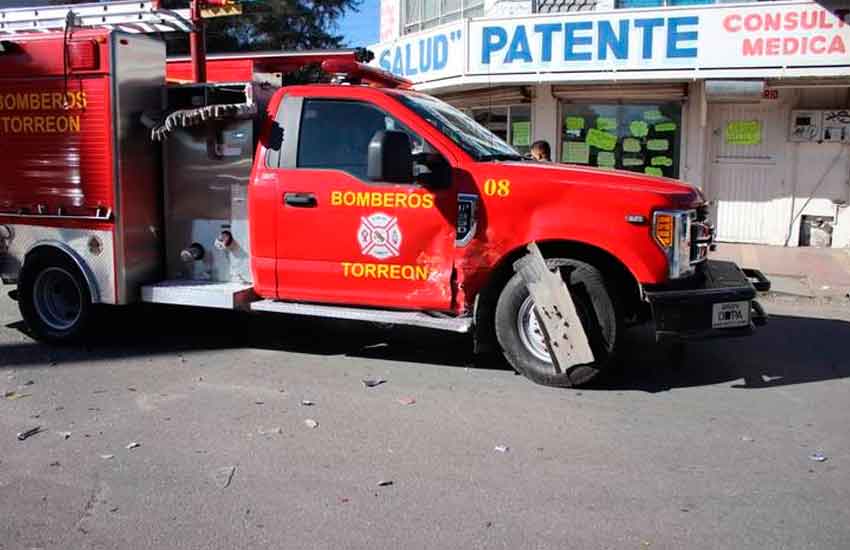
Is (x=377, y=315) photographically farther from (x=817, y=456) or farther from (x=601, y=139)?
(x=601, y=139)

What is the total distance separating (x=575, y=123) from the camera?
14.1 meters

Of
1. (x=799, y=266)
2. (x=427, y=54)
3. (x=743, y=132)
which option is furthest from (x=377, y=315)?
(x=743, y=132)

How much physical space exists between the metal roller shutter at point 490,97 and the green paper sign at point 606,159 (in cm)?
157

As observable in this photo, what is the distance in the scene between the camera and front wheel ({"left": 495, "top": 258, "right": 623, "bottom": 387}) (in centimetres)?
560

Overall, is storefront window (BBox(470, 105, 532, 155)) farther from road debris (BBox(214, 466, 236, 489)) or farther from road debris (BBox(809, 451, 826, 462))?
road debris (BBox(214, 466, 236, 489))

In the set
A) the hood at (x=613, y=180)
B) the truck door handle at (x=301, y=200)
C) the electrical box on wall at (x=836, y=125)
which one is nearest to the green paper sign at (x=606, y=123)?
the electrical box on wall at (x=836, y=125)

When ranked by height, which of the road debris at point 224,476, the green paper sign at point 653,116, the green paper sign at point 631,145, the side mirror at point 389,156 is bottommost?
the road debris at point 224,476

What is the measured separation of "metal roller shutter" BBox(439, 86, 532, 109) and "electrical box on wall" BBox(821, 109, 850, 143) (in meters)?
4.75

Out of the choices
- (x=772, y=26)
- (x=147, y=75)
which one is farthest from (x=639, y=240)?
(x=772, y=26)

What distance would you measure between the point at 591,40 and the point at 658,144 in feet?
7.39

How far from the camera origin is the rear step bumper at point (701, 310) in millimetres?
5402

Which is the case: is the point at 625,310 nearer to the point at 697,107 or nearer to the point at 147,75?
the point at 147,75

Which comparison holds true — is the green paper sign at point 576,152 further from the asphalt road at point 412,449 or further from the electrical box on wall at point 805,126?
the asphalt road at point 412,449

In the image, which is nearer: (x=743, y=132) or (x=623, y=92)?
(x=743, y=132)
